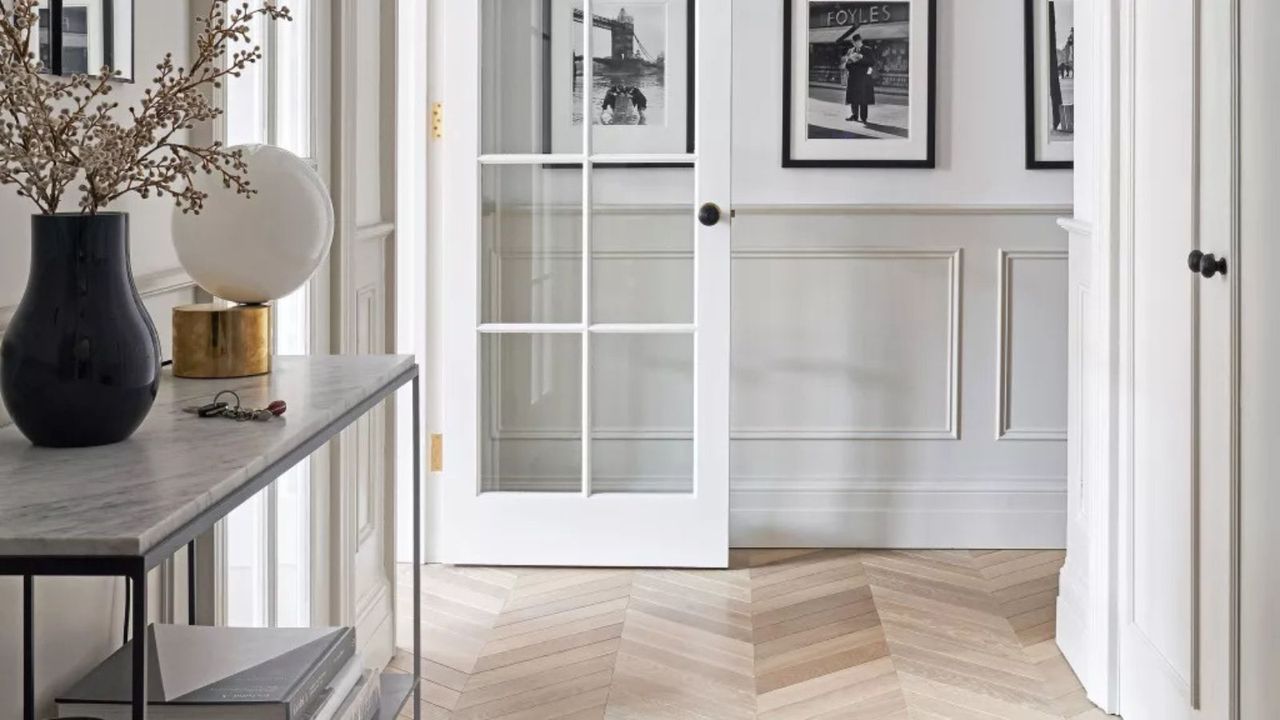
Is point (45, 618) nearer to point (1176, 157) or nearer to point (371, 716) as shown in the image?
point (371, 716)

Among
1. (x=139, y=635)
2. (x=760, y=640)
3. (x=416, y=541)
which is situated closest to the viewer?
(x=139, y=635)

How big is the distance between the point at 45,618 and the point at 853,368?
10.1 ft

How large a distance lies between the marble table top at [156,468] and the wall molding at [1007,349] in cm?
297

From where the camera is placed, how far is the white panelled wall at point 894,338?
169 inches

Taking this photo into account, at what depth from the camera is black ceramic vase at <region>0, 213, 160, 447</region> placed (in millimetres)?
1283

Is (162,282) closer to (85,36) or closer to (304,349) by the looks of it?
(85,36)

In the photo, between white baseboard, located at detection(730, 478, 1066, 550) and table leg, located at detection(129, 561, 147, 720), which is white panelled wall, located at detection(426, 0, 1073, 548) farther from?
table leg, located at detection(129, 561, 147, 720)

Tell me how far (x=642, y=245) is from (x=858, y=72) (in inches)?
34.1

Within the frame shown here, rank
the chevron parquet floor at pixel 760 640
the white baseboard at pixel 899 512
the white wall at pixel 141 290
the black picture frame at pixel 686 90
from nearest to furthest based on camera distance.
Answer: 1. the white wall at pixel 141 290
2. the chevron parquet floor at pixel 760 640
3. the black picture frame at pixel 686 90
4. the white baseboard at pixel 899 512

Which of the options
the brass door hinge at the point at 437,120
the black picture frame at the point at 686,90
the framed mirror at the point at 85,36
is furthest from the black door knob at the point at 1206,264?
the brass door hinge at the point at 437,120

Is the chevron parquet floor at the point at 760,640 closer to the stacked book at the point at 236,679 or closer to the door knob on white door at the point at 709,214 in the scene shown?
the door knob on white door at the point at 709,214

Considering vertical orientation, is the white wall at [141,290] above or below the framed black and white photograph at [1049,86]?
below

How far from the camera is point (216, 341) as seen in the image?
1672mm
